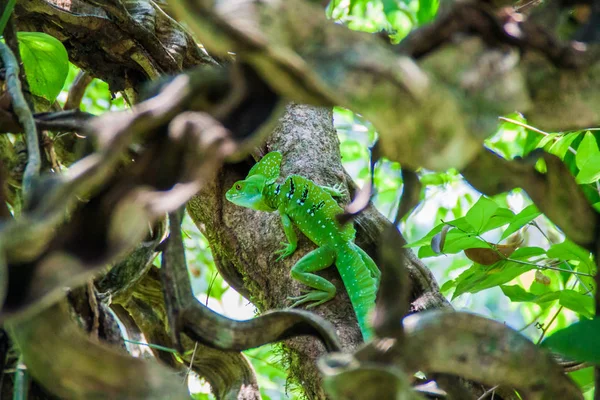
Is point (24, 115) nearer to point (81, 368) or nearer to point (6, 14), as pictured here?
point (6, 14)

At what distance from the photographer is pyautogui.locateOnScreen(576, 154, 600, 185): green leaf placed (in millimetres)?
1476

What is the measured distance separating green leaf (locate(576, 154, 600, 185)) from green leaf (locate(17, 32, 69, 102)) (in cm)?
124

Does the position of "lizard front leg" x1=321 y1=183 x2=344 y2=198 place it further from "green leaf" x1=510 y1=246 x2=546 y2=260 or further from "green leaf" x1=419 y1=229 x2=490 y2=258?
"green leaf" x1=510 y1=246 x2=546 y2=260

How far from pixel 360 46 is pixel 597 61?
0.35 m

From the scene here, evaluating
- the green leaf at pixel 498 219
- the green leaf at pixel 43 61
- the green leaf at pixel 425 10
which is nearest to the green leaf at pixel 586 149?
the green leaf at pixel 498 219

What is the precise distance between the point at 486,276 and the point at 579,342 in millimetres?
797

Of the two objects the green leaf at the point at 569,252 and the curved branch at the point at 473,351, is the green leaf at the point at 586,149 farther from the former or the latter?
the curved branch at the point at 473,351

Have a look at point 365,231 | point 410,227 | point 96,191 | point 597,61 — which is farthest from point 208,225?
point 410,227

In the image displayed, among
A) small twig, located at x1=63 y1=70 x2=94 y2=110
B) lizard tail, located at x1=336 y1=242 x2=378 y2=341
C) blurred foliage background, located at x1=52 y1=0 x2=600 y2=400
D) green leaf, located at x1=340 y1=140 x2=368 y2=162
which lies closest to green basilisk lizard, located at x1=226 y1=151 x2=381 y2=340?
lizard tail, located at x1=336 y1=242 x2=378 y2=341

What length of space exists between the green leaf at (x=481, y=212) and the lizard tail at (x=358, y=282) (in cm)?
46

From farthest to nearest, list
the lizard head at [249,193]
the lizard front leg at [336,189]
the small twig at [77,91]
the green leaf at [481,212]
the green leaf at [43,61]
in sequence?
the small twig at [77,91], the lizard front leg at [336,189], the lizard head at [249,193], the green leaf at [481,212], the green leaf at [43,61]

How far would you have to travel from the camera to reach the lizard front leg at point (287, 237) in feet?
7.36

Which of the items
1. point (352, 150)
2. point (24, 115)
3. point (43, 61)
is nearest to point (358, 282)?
point (43, 61)

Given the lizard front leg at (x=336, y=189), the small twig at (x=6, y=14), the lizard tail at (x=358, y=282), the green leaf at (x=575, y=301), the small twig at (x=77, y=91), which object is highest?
the small twig at (x=6, y=14)
